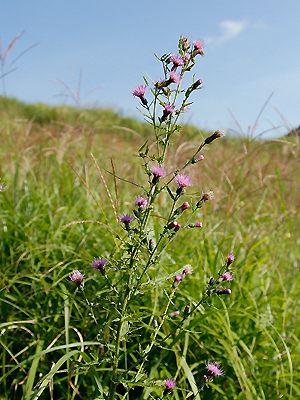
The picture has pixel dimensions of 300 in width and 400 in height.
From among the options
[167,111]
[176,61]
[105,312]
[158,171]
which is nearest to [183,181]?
[158,171]

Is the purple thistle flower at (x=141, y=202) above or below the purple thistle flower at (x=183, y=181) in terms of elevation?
below

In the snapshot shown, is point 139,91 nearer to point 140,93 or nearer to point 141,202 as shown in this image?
point 140,93

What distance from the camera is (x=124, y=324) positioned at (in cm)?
108

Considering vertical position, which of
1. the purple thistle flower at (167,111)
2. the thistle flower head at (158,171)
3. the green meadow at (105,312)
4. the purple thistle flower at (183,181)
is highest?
the purple thistle flower at (167,111)

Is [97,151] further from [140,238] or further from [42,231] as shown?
[140,238]

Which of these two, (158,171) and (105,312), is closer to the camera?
(158,171)

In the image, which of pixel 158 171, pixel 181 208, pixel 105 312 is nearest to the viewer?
pixel 158 171

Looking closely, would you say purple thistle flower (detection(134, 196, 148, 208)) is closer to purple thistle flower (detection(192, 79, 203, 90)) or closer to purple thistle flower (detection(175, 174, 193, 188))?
purple thistle flower (detection(175, 174, 193, 188))

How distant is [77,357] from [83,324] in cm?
17

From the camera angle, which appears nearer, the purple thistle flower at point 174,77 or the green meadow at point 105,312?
the purple thistle flower at point 174,77

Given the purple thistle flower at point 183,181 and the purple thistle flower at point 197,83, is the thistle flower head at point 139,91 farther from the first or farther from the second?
the purple thistle flower at point 183,181

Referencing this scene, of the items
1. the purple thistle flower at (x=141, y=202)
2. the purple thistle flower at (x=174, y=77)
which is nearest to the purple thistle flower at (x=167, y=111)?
the purple thistle flower at (x=174, y=77)

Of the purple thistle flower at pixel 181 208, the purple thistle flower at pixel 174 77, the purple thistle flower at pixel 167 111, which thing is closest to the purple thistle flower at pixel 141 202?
the purple thistle flower at pixel 181 208

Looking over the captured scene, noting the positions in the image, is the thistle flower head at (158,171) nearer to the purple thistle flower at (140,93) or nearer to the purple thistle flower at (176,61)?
the purple thistle flower at (140,93)
